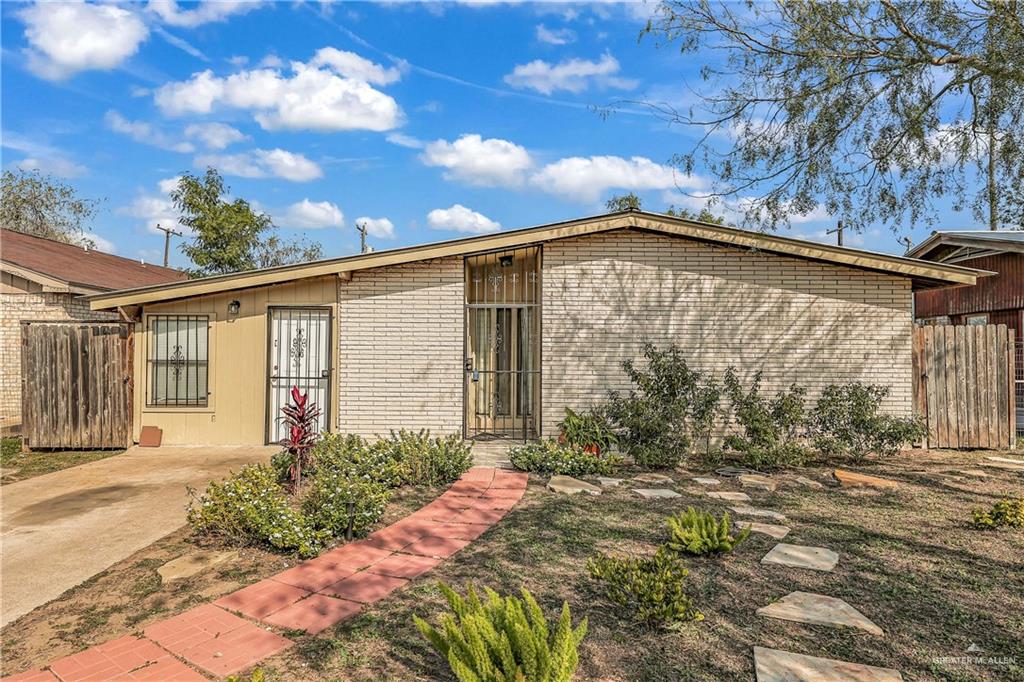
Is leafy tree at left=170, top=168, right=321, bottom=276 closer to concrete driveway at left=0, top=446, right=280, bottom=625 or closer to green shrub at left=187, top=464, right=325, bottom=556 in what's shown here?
concrete driveway at left=0, top=446, right=280, bottom=625

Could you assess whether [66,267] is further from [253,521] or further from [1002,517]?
[1002,517]

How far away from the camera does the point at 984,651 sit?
2805 mm

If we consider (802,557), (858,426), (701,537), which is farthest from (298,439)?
(858,426)

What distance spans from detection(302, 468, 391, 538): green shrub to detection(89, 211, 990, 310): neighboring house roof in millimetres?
4151

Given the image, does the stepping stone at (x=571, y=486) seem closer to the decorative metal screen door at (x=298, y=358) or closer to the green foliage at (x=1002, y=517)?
the green foliage at (x=1002, y=517)

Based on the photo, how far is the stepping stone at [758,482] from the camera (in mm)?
6249

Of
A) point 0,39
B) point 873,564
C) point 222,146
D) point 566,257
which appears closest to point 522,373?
point 566,257

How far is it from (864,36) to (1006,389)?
6122 millimetres

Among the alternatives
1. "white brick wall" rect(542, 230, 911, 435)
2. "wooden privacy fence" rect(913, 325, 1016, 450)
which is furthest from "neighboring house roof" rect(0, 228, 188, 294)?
"wooden privacy fence" rect(913, 325, 1016, 450)

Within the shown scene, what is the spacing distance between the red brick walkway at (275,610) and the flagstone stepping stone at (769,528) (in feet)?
7.13

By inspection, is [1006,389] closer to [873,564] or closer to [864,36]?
[864,36]

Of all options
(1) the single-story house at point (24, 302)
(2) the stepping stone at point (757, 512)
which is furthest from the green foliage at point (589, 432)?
(1) the single-story house at point (24, 302)

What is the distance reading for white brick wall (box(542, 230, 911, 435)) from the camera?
830cm

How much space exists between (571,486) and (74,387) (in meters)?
7.73
